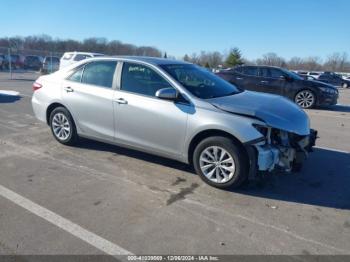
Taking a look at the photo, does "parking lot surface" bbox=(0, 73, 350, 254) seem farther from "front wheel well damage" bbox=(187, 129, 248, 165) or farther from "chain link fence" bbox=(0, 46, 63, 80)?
"chain link fence" bbox=(0, 46, 63, 80)

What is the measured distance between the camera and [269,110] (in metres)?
4.41

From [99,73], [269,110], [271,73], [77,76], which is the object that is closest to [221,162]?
[269,110]

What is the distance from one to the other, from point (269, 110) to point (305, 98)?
876cm

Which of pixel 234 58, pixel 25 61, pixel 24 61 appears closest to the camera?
pixel 24 61

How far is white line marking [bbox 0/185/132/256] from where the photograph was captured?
3048 millimetres

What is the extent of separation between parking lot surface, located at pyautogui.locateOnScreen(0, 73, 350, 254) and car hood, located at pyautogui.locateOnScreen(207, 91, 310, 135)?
0.84m

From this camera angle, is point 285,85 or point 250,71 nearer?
point 285,85

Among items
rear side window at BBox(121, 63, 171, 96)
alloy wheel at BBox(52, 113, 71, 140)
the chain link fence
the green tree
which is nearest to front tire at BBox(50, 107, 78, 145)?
alloy wheel at BBox(52, 113, 71, 140)

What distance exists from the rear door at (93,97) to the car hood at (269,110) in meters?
1.73

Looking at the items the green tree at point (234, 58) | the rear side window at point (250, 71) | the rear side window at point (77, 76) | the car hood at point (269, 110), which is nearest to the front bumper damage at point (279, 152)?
the car hood at point (269, 110)

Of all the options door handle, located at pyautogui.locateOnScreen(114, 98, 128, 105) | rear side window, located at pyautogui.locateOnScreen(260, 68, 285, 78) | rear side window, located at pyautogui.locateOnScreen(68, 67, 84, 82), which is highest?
rear side window, located at pyautogui.locateOnScreen(260, 68, 285, 78)

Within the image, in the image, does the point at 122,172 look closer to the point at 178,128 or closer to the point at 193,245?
the point at 178,128

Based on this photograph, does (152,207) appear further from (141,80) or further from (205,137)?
(141,80)

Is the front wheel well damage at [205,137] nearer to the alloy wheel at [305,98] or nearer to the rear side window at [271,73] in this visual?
the alloy wheel at [305,98]
